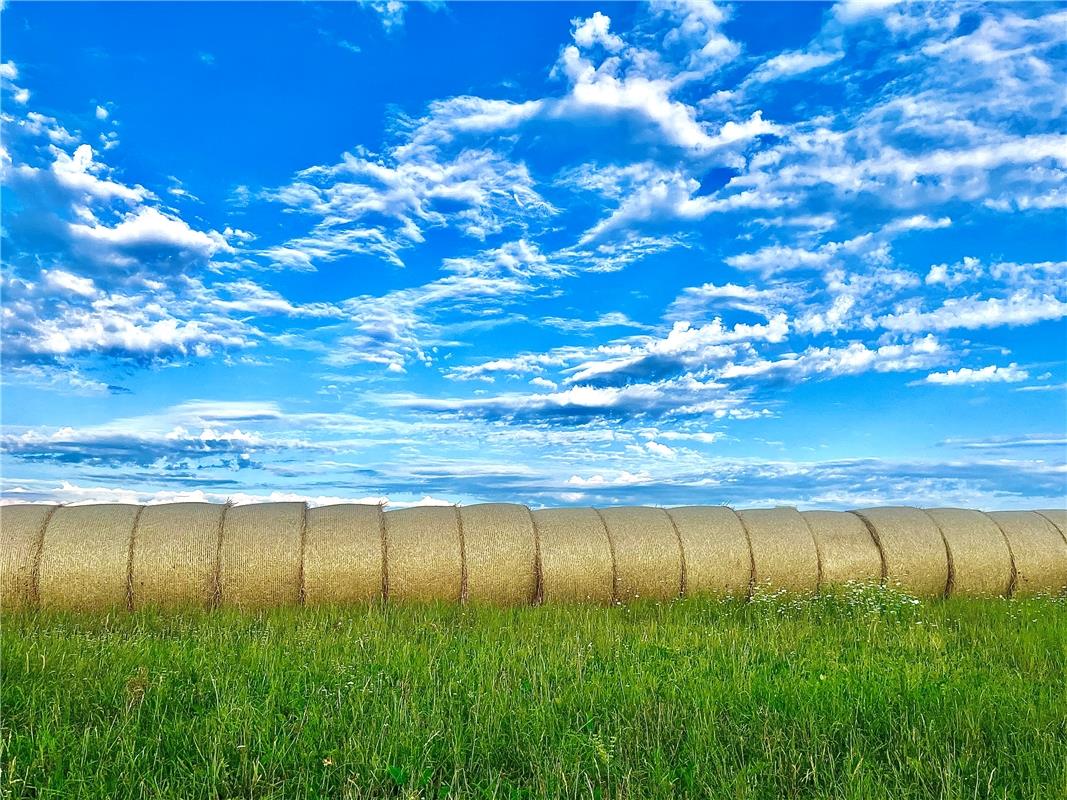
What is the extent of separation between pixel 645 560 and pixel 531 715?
5.66m

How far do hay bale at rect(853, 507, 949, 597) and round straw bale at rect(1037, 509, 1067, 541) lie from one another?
1924 mm

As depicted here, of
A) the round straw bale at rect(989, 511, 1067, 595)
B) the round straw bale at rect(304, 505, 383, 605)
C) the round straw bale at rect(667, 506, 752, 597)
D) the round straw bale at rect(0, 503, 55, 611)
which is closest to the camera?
the round straw bale at rect(0, 503, 55, 611)

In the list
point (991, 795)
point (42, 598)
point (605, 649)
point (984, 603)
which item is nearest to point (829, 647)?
point (605, 649)

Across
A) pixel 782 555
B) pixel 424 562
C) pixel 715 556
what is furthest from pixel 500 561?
pixel 782 555

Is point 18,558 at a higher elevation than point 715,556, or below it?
higher

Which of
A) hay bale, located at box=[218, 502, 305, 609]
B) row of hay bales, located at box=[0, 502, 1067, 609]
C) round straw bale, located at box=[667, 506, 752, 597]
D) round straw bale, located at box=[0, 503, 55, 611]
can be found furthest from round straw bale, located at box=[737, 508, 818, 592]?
round straw bale, located at box=[0, 503, 55, 611]

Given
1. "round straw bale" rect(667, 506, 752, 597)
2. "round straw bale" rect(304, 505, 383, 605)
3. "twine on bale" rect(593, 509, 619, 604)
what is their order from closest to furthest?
"round straw bale" rect(304, 505, 383, 605) → "twine on bale" rect(593, 509, 619, 604) → "round straw bale" rect(667, 506, 752, 597)

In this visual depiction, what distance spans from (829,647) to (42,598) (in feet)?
24.6

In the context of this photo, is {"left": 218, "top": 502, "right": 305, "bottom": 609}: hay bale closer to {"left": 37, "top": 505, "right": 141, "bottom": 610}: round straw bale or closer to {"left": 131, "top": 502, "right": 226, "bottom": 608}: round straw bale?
{"left": 131, "top": 502, "right": 226, "bottom": 608}: round straw bale

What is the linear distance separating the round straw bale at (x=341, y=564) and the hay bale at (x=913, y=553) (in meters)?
5.91

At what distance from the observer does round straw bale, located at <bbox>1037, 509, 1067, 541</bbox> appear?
11719mm

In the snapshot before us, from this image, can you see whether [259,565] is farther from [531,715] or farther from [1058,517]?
[1058,517]

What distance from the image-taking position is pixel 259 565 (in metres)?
9.38

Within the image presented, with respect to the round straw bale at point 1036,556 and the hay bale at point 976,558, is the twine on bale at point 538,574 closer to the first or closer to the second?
the hay bale at point 976,558
